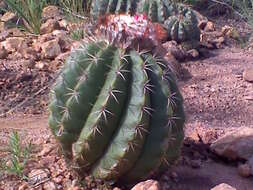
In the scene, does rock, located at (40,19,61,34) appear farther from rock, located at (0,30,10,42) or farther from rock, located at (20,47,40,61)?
rock, located at (20,47,40,61)

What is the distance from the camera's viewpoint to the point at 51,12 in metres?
5.39

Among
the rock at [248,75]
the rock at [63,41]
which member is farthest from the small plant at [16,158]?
the rock at [248,75]

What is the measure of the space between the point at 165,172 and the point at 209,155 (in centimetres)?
50

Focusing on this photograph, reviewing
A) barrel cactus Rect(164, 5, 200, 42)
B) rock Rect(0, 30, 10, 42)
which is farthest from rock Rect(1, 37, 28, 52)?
barrel cactus Rect(164, 5, 200, 42)

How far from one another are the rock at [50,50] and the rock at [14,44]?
8.2 inches

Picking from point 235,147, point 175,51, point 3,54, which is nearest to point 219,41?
point 175,51

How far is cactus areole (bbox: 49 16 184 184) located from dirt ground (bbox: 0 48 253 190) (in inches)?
13.8

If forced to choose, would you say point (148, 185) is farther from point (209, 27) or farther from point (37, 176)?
point (209, 27)

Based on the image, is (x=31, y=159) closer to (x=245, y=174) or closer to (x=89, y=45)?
(x=89, y=45)

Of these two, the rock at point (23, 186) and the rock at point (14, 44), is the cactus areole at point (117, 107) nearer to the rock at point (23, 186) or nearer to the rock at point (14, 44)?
the rock at point (23, 186)

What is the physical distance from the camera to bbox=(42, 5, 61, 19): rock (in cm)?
530

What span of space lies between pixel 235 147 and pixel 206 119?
62cm

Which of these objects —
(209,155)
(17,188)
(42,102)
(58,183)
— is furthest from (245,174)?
(42,102)

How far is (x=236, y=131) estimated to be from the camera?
3051 millimetres
